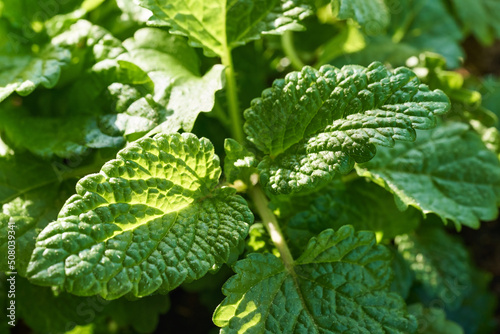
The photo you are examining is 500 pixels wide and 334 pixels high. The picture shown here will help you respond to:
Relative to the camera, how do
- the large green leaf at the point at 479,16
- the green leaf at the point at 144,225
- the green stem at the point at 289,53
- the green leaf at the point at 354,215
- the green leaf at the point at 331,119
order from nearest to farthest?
1. the green leaf at the point at 144,225
2. the green leaf at the point at 331,119
3. the green leaf at the point at 354,215
4. the green stem at the point at 289,53
5. the large green leaf at the point at 479,16

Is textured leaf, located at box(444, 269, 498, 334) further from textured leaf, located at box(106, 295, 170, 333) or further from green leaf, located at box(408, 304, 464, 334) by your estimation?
textured leaf, located at box(106, 295, 170, 333)

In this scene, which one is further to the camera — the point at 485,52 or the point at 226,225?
the point at 485,52

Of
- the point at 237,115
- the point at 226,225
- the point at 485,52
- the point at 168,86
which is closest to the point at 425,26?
the point at 485,52

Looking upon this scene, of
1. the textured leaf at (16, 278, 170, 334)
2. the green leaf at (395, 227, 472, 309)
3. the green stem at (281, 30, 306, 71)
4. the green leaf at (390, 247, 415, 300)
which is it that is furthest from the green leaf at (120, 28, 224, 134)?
the green leaf at (395, 227, 472, 309)

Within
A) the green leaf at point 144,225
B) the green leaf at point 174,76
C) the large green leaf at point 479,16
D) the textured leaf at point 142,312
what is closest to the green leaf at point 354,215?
the green leaf at point 144,225

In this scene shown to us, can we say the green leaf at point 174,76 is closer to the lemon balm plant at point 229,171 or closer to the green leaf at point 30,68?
the lemon balm plant at point 229,171

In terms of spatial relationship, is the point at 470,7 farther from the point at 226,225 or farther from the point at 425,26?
the point at 226,225

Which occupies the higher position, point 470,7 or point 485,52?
point 470,7
